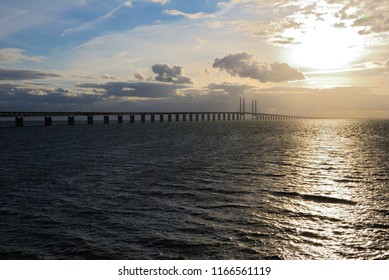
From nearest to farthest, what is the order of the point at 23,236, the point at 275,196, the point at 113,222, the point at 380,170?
→ the point at 23,236
the point at 113,222
the point at 275,196
the point at 380,170

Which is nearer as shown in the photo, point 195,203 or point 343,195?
point 195,203

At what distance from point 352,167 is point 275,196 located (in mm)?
19124

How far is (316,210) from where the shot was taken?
20594mm

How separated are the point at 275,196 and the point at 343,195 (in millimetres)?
4768

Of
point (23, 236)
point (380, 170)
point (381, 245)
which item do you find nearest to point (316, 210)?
point (381, 245)

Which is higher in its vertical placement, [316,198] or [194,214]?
[194,214]

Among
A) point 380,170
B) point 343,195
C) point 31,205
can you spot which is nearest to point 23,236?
point 31,205

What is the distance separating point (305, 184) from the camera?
28.9 metres

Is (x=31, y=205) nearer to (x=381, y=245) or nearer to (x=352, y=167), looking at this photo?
(x=381, y=245)

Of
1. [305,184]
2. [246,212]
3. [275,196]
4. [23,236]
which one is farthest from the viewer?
[305,184]

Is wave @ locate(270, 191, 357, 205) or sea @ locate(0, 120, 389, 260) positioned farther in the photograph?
wave @ locate(270, 191, 357, 205)

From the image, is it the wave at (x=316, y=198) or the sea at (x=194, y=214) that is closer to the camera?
the sea at (x=194, y=214)

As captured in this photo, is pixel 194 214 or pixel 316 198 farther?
pixel 316 198

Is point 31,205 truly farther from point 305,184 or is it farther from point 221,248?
point 305,184
